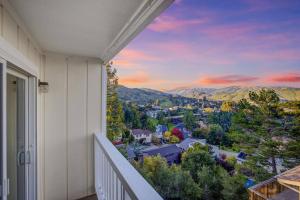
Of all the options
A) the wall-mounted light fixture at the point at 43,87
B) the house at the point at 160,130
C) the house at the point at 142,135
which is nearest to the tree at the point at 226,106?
the house at the point at 160,130

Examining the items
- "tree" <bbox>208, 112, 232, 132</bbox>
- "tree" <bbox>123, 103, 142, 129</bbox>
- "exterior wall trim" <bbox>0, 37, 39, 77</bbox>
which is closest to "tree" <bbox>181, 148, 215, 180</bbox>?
"tree" <bbox>208, 112, 232, 132</bbox>

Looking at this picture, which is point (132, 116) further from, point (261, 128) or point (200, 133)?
point (261, 128)

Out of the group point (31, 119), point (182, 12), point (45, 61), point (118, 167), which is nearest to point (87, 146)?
point (31, 119)

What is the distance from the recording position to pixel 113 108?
157 inches

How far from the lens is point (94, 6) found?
1.69 meters

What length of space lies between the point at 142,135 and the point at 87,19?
4.44 feet

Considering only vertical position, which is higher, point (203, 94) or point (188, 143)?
point (203, 94)

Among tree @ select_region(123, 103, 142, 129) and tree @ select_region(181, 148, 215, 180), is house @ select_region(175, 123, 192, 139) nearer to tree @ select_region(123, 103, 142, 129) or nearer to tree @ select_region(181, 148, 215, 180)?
tree @ select_region(181, 148, 215, 180)

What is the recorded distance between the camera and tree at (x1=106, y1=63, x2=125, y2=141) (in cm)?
381

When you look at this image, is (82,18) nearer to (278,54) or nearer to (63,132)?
(278,54)

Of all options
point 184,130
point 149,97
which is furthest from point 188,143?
point 149,97

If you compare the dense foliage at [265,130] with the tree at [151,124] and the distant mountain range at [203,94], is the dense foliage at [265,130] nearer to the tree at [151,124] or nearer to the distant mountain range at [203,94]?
the distant mountain range at [203,94]

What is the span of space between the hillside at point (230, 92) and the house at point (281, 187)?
283 millimetres

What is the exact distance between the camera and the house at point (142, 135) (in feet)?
7.01
